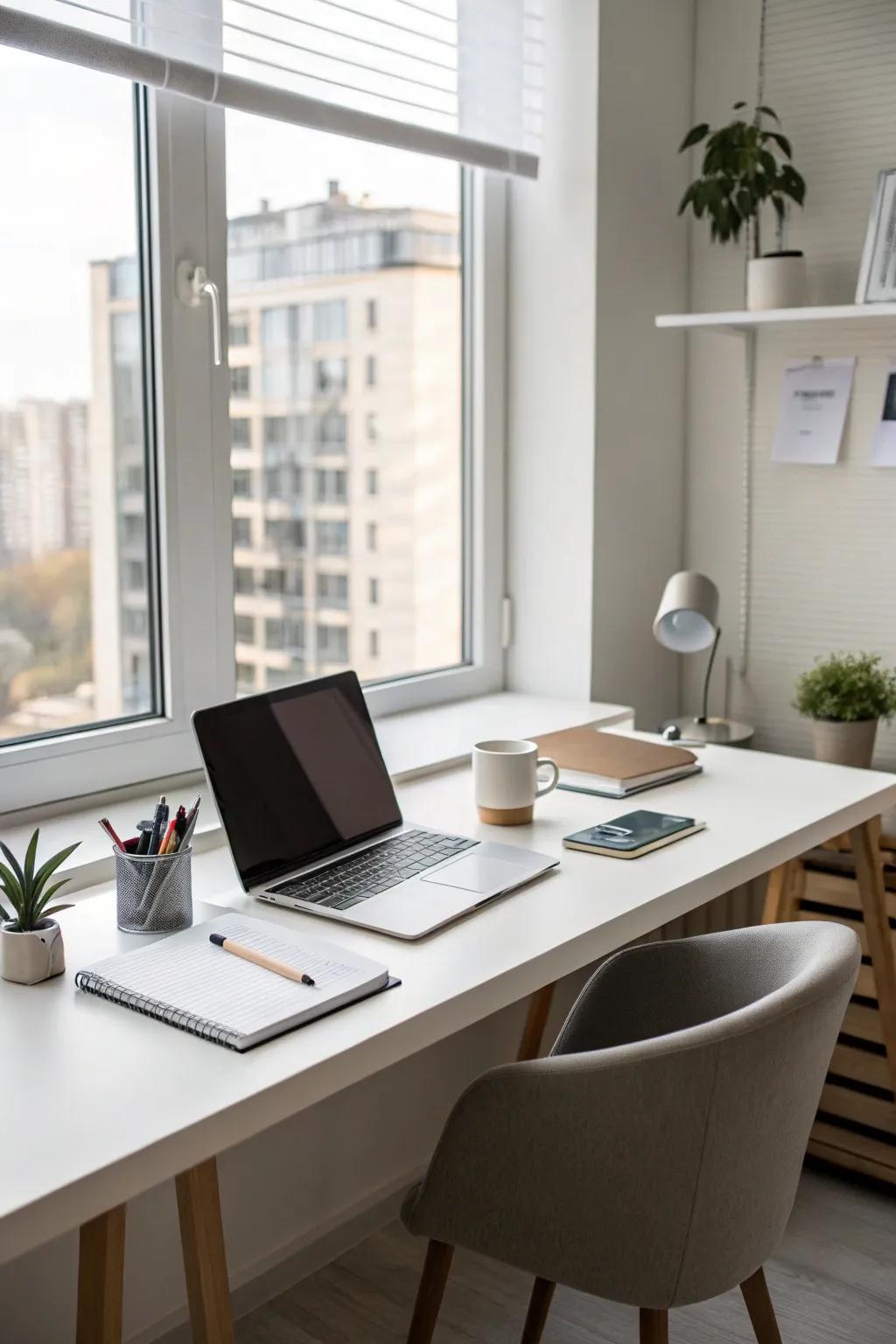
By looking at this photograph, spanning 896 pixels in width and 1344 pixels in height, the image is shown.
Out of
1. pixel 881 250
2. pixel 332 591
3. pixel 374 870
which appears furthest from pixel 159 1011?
pixel 881 250

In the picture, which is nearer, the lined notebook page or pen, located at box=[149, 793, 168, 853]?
the lined notebook page

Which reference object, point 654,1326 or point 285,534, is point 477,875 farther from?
point 285,534

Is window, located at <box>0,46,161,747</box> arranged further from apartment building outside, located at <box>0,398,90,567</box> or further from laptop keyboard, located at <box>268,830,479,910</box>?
laptop keyboard, located at <box>268,830,479,910</box>

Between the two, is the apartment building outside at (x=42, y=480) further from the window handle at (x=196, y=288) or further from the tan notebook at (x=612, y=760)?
the tan notebook at (x=612, y=760)

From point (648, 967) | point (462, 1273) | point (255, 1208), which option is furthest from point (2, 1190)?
point (462, 1273)

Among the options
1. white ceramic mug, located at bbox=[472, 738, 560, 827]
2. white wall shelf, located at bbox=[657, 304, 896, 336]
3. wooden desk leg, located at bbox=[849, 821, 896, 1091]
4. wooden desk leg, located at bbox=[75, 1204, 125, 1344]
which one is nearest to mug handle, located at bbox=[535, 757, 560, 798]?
white ceramic mug, located at bbox=[472, 738, 560, 827]

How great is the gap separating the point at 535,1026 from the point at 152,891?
94 cm

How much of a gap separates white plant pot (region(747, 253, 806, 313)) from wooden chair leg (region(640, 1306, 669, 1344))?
1.67m

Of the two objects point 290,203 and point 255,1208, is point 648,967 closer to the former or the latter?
point 255,1208

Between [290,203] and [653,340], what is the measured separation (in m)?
0.79

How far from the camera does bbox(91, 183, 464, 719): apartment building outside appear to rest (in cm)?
189

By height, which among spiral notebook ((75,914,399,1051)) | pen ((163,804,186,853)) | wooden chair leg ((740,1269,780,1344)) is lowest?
wooden chair leg ((740,1269,780,1344))

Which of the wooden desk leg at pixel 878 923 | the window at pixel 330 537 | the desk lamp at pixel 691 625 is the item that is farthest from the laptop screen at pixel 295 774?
the wooden desk leg at pixel 878 923

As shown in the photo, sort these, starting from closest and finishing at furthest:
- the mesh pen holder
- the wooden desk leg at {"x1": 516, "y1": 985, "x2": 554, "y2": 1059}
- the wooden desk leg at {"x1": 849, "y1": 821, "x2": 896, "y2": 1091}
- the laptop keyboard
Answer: the mesh pen holder < the laptop keyboard < the wooden desk leg at {"x1": 849, "y1": 821, "x2": 896, "y2": 1091} < the wooden desk leg at {"x1": 516, "y1": 985, "x2": 554, "y2": 1059}
